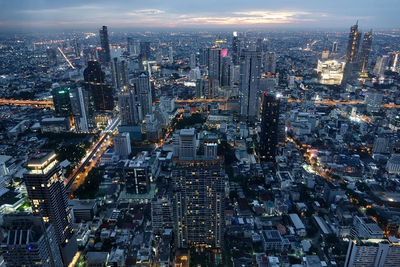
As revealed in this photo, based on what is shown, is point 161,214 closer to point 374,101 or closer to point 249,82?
point 249,82

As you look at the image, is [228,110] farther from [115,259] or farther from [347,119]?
[115,259]

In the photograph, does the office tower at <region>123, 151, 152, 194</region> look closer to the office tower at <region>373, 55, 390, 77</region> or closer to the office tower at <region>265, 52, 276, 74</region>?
the office tower at <region>265, 52, 276, 74</region>

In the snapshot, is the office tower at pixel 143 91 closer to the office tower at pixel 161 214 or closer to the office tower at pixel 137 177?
the office tower at pixel 137 177

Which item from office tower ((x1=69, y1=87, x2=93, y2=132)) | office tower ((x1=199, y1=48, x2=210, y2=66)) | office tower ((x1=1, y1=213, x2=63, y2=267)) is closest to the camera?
office tower ((x1=1, y1=213, x2=63, y2=267))

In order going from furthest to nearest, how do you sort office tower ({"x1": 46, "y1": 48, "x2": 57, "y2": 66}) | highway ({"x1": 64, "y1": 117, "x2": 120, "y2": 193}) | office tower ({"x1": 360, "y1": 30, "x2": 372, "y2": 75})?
office tower ({"x1": 46, "y1": 48, "x2": 57, "y2": 66}) < office tower ({"x1": 360, "y1": 30, "x2": 372, "y2": 75}) < highway ({"x1": 64, "y1": 117, "x2": 120, "y2": 193})

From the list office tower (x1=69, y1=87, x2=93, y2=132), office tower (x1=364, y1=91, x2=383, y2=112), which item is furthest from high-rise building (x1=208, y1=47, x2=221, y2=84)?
office tower (x1=364, y1=91, x2=383, y2=112)
